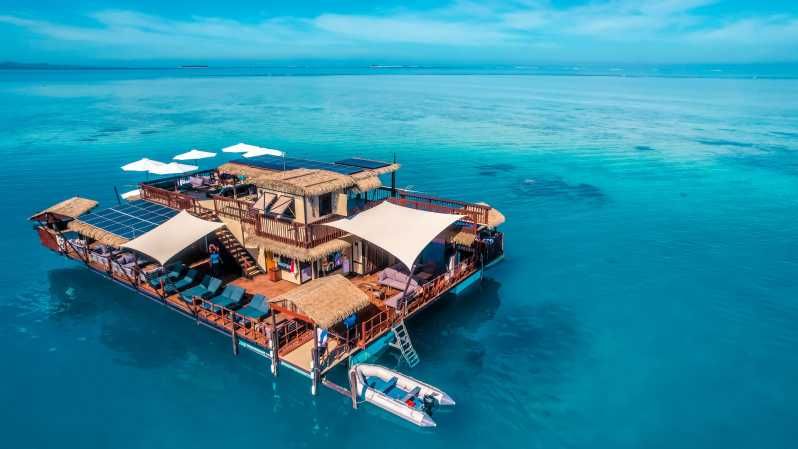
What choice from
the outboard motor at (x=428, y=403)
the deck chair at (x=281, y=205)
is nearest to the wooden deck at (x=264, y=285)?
the deck chair at (x=281, y=205)

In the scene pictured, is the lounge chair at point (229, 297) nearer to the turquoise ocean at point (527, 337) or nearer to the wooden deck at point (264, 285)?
the wooden deck at point (264, 285)

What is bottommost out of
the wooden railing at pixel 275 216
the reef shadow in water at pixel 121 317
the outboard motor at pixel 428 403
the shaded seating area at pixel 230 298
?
the reef shadow in water at pixel 121 317

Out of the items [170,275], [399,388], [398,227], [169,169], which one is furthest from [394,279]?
[169,169]

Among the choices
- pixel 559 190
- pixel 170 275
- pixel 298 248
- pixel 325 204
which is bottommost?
pixel 559 190

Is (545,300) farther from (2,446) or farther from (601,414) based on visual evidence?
(2,446)

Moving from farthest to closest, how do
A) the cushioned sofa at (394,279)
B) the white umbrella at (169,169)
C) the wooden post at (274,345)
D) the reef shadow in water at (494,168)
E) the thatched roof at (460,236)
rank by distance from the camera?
the reef shadow in water at (494,168) → the white umbrella at (169,169) → the thatched roof at (460,236) → the cushioned sofa at (394,279) → the wooden post at (274,345)

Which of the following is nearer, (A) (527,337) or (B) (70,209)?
(A) (527,337)

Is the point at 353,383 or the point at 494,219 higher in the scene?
the point at 494,219

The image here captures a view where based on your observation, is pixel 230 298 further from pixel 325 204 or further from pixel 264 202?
pixel 325 204
